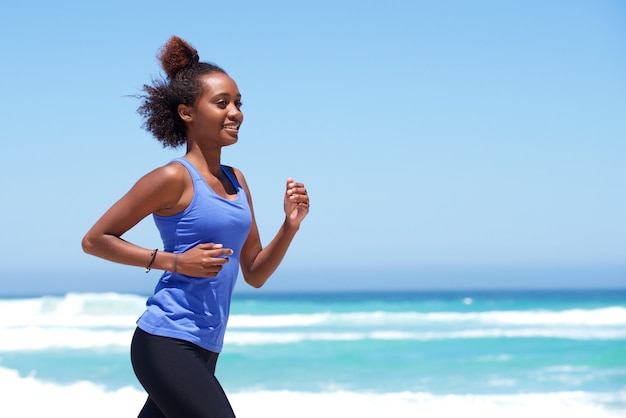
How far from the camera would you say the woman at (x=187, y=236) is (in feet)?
9.23

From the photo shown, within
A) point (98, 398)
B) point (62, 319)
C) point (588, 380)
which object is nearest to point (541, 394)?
point (588, 380)

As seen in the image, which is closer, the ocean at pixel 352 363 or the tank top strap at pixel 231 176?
the tank top strap at pixel 231 176

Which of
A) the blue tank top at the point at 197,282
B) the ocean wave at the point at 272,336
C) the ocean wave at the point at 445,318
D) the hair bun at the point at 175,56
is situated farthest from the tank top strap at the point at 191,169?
the ocean wave at the point at 445,318

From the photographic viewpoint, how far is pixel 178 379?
2.79 metres

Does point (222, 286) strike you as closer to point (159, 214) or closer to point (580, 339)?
point (159, 214)

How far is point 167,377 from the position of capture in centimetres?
279

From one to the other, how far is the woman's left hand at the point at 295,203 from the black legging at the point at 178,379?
69 cm

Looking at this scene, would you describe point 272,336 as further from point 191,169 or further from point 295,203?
point 191,169

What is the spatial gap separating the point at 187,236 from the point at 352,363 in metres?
10.6

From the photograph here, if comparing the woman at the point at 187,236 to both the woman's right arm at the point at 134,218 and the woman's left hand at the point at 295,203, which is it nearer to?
the woman's right arm at the point at 134,218

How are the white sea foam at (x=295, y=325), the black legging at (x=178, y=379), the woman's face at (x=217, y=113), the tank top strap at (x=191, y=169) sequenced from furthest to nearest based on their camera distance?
the white sea foam at (x=295, y=325)
the woman's face at (x=217, y=113)
the tank top strap at (x=191, y=169)
the black legging at (x=178, y=379)

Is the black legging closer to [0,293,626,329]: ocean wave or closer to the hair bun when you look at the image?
the hair bun

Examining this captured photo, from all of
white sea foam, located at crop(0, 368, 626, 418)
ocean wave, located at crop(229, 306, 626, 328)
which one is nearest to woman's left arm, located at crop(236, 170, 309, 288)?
white sea foam, located at crop(0, 368, 626, 418)

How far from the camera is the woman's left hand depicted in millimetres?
3350
